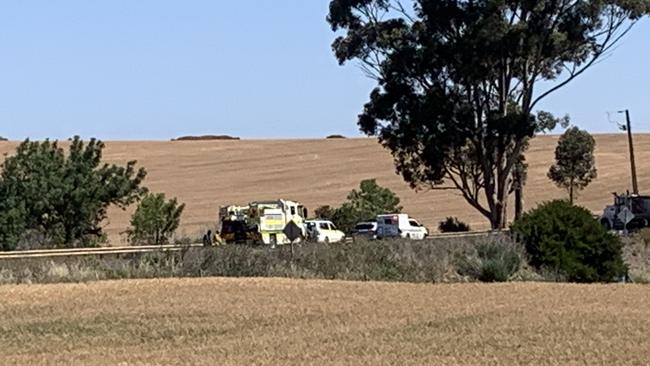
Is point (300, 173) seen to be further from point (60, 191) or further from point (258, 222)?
point (60, 191)

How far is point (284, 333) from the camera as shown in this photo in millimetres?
22125

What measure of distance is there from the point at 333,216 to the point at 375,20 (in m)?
15.7

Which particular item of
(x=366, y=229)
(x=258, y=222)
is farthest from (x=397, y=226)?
(x=258, y=222)

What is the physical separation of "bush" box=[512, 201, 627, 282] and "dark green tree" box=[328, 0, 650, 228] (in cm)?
1262

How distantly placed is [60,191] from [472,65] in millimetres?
17601

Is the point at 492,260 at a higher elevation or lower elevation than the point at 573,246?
lower

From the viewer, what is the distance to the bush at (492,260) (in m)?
39.8

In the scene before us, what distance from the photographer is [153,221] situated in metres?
58.8

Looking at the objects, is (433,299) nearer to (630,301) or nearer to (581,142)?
(630,301)

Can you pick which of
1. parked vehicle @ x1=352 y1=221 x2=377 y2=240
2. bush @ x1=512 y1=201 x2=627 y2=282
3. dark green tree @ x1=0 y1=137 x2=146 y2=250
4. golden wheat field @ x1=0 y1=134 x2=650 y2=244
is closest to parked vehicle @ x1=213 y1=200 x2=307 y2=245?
parked vehicle @ x1=352 y1=221 x2=377 y2=240

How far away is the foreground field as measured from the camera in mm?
18422

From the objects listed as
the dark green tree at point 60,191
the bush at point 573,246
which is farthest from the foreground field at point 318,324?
the dark green tree at point 60,191

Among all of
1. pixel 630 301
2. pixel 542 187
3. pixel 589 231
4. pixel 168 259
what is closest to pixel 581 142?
pixel 542 187

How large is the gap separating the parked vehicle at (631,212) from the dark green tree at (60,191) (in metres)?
23.2
